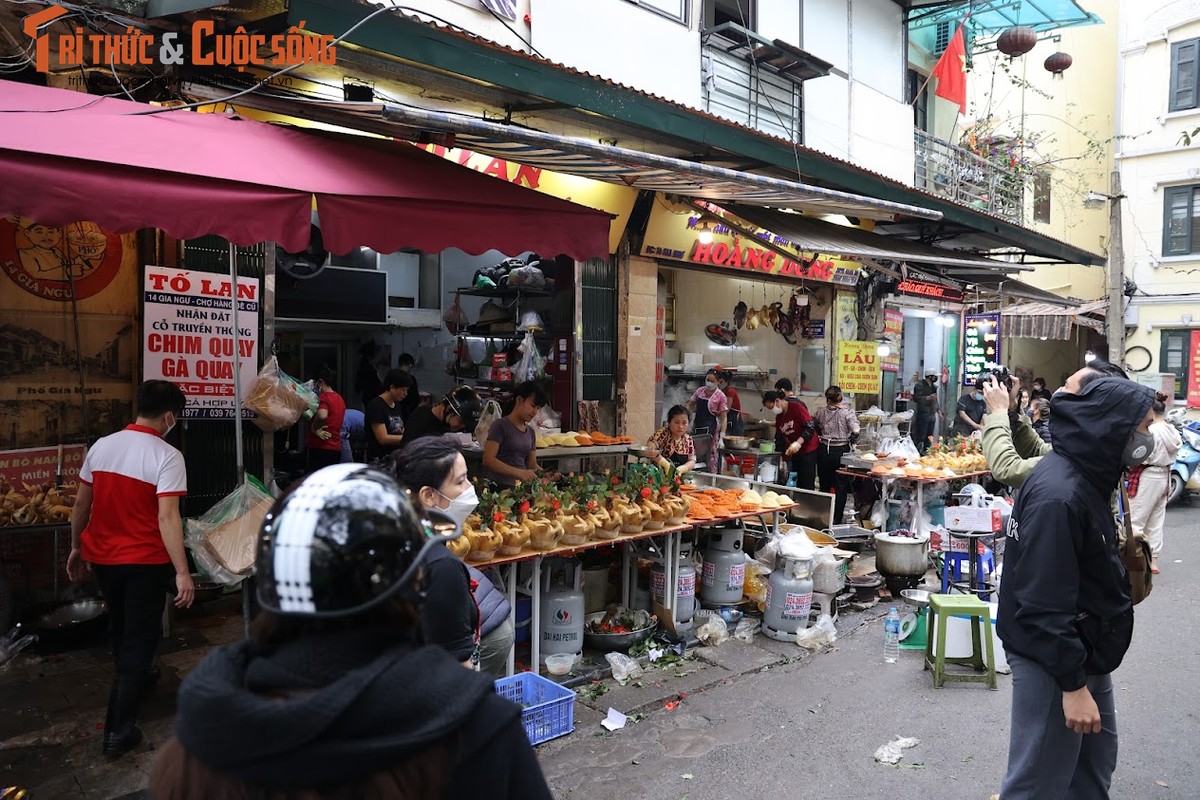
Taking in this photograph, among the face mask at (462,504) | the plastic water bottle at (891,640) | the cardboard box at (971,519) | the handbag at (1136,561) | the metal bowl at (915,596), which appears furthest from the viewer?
the metal bowl at (915,596)

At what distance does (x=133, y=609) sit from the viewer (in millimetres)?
4293

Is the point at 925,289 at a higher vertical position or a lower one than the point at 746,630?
higher

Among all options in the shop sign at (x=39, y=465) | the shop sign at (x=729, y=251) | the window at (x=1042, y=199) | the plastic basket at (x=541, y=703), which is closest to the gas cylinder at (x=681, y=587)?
the plastic basket at (x=541, y=703)

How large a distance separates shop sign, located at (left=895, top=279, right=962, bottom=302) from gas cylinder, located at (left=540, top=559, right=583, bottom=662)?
1023 cm

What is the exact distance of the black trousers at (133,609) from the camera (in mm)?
4277

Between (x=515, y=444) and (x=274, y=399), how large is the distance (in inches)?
77.3

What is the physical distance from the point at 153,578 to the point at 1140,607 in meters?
8.46

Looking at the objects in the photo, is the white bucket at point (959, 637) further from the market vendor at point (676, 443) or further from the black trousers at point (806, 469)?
the black trousers at point (806, 469)

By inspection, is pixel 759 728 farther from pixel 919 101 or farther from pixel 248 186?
pixel 919 101

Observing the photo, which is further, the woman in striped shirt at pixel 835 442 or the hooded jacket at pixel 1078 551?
the woman in striped shirt at pixel 835 442

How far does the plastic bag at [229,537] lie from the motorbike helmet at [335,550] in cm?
382

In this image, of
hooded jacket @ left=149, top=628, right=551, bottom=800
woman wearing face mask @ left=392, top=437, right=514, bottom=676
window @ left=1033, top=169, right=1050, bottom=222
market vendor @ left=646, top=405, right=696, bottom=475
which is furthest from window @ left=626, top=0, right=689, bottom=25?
window @ left=1033, top=169, right=1050, bottom=222

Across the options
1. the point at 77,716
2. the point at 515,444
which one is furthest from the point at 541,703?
the point at 77,716

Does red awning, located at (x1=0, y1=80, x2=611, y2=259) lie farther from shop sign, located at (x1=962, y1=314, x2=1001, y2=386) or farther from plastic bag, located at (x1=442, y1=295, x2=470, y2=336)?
shop sign, located at (x1=962, y1=314, x2=1001, y2=386)
